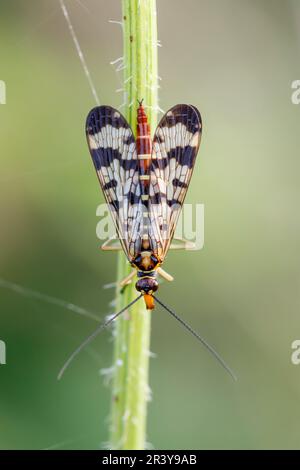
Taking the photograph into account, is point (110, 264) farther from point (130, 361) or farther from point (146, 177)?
point (130, 361)

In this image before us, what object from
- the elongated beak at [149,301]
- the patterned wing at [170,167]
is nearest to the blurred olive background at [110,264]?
the patterned wing at [170,167]

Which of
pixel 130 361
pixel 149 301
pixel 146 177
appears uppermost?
pixel 146 177

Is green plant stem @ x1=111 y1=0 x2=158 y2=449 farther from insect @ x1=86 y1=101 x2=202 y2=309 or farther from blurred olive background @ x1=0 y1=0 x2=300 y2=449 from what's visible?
blurred olive background @ x1=0 y1=0 x2=300 y2=449

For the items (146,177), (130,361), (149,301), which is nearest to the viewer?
(130,361)

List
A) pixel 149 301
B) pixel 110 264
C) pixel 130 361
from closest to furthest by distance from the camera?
1. pixel 130 361
2. pixel 149 301
3. pixel 110 264

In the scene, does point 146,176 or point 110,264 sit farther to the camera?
point 110,264

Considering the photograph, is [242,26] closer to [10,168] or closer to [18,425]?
[10,168]

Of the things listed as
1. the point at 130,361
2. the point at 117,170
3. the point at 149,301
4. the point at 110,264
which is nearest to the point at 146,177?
the point at 117,170
